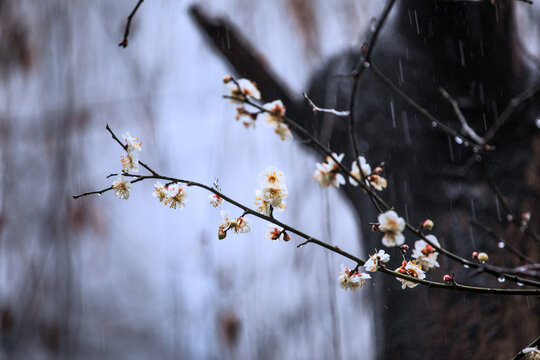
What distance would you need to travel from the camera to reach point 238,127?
1.26 m

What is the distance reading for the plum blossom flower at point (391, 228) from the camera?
0.42 metres

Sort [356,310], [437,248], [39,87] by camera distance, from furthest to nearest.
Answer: [39,87]
[356,310]
[437,248]

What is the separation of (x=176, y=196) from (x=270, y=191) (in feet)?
0.40

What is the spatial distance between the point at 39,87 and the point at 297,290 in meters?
1.02

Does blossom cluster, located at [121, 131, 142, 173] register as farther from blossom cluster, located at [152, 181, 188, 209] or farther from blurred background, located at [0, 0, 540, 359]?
blurred background, located at [0, 0, 540, 359]

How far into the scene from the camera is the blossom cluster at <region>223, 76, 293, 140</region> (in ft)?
1.44

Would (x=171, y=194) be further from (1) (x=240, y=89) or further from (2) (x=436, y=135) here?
(2) (x=436, y=135)

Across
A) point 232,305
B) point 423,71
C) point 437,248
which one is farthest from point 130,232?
point 437,248

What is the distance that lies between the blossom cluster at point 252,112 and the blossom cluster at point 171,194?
0.47 ft

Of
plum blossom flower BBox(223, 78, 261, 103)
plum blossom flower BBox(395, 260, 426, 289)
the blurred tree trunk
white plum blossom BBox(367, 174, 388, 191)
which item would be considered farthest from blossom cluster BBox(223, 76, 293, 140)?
the blurred tree trunk

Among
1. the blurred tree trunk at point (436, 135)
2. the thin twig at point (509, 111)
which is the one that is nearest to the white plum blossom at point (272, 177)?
the thin twig at point (509, 111)

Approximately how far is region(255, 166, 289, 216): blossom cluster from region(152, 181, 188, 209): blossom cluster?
0.31ft

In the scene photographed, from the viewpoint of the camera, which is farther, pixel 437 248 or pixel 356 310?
pixel 356 310

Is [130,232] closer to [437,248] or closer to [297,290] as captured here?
[297,290]
